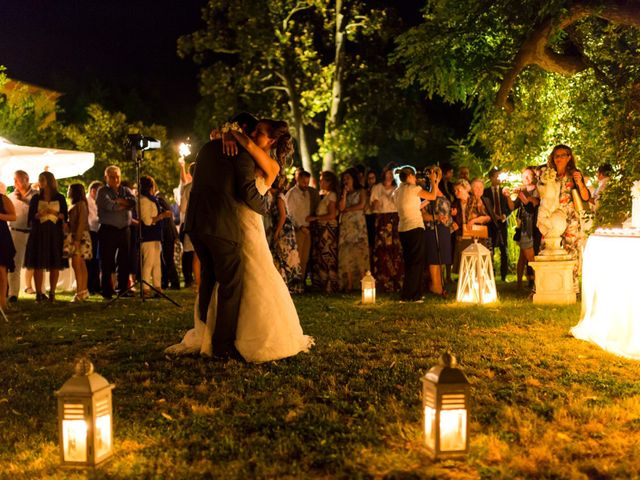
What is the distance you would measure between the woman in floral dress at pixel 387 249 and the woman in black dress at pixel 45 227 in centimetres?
530

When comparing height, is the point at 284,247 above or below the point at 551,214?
below

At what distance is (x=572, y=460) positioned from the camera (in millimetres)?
3811

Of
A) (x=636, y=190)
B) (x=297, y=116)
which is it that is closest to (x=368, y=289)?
(x=636, y=190)

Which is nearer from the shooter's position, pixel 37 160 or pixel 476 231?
pixel 476 231

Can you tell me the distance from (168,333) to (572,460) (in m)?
5.31

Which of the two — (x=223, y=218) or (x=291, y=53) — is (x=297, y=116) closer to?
(x=291, y=53)

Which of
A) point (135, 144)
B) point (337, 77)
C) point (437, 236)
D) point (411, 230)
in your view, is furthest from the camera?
point (337, 77)

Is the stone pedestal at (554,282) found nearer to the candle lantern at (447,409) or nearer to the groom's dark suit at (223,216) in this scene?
the groom's dark suit at (223,216)

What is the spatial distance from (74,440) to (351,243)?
9301mm

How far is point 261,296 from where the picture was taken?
20.7ft

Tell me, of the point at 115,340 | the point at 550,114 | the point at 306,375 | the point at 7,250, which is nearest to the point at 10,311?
the point at 7,250

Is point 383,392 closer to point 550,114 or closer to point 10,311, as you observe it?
point 10,311

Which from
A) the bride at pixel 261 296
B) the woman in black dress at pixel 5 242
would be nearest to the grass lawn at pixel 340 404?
the bride at pixel 261 296

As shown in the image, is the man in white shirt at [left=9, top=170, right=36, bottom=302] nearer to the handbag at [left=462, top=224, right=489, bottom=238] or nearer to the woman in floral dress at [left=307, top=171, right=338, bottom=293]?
the woman in floral dress at [left=307, top=171, right=338, bottom=293]
